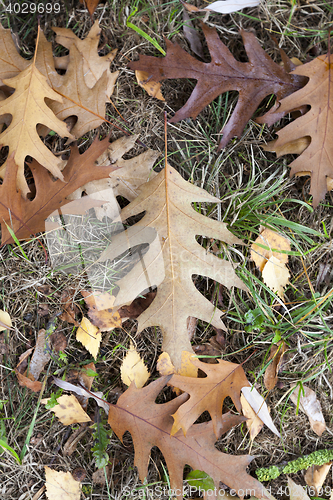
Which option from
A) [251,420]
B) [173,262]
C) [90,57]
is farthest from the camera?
[251,420]

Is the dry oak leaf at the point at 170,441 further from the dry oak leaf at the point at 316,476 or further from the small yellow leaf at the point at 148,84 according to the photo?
the small yellow leaf at the point at 148,84

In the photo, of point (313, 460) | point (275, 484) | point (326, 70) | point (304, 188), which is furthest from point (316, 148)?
point (275, 484)

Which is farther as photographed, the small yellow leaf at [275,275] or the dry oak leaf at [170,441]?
the small yellow leaf at [275,275]

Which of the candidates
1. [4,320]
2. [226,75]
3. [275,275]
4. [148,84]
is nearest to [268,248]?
[275,275]

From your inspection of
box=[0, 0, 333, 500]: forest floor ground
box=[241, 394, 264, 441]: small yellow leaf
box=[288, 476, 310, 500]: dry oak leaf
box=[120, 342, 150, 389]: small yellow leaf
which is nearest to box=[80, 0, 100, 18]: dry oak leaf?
box=[0, 0, 333, 500]: forest floor ground

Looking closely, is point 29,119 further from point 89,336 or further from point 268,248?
point 268,248

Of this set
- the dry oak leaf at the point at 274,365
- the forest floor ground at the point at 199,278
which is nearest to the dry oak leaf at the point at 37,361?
the forest floor ground at the point at 199,278

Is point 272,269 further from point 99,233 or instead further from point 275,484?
point 275,484

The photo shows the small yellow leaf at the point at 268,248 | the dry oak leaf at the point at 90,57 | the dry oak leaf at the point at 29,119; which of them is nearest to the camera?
the dry oak leaf at the point at 29,119
